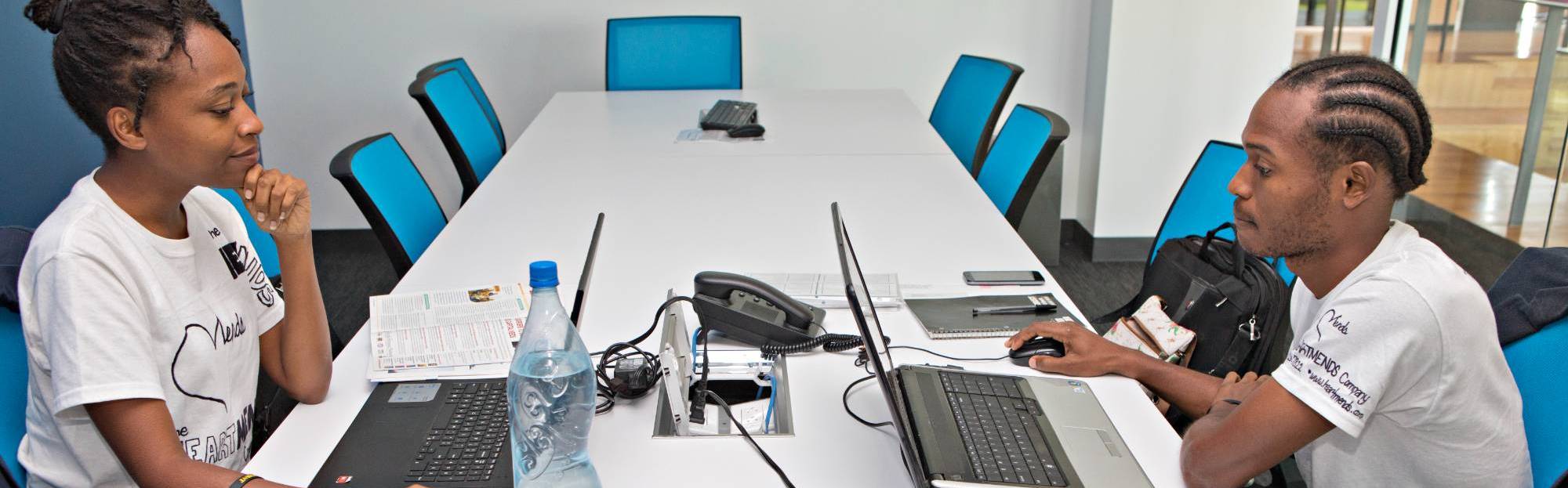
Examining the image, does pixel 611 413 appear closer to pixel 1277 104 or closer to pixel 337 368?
pixel 337 368

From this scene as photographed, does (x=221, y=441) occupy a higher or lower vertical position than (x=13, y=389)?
lower

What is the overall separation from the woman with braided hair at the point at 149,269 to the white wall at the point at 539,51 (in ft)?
9.07

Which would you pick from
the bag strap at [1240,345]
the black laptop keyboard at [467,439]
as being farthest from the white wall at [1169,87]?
the black laptop keyboard at [467,439]

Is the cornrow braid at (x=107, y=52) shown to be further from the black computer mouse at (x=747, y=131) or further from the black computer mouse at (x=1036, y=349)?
the black computer mouse at (x=747, y=131)

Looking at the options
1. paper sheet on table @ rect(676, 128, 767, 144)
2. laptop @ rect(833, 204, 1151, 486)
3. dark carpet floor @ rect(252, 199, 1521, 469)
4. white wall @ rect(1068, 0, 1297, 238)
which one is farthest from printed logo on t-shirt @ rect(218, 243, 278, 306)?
white wall @ rect(1068, 0, 1297, 238)

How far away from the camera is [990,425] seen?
1288 mm

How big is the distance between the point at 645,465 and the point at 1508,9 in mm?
3465

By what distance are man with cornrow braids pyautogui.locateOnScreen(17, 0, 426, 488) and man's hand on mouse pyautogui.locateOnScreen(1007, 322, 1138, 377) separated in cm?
99

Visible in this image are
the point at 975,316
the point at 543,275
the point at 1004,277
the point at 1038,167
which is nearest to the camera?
the point at 543,275

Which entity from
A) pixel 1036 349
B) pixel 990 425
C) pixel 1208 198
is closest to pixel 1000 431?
pixel 990 425

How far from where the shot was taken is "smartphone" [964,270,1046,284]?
1.81 metres

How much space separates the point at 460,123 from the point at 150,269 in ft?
5.91

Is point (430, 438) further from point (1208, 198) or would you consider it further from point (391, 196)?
point (1208, 198)

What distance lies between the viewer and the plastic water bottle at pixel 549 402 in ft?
3.77
